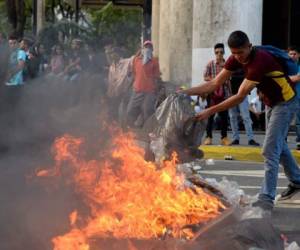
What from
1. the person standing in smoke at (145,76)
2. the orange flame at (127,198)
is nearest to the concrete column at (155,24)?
the person standing in smoke at (145,76)

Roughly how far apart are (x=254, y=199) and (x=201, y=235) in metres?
2.20

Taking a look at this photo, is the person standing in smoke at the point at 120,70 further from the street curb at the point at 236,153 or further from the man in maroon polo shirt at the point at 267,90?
the man in maroon polo shirt at the point at 267,90

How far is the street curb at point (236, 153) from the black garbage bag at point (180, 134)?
565 cm

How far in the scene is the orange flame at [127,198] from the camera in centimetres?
512

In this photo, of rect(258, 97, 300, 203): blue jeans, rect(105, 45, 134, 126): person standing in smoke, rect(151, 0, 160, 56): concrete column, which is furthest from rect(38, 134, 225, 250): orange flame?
rect(151, 0, 160, 56): concrete column

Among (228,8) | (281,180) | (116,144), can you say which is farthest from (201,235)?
(228,8)

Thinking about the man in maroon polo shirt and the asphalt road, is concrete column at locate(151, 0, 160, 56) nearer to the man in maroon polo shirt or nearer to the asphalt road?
the asphalt road

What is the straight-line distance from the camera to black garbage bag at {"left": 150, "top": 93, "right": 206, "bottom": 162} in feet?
20.7

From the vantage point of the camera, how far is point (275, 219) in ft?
23.7

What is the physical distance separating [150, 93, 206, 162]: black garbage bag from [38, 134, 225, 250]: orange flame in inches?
24.9

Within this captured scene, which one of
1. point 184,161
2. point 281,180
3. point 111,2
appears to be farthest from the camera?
point 111,2

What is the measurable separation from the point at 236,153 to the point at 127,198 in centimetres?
708

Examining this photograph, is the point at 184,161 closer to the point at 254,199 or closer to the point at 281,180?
the point at 254,199

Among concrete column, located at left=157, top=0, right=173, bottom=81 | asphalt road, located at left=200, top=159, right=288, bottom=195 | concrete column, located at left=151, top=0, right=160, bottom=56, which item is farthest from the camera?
concrete column, located at left=151, top=0, right=160, bottom=56
